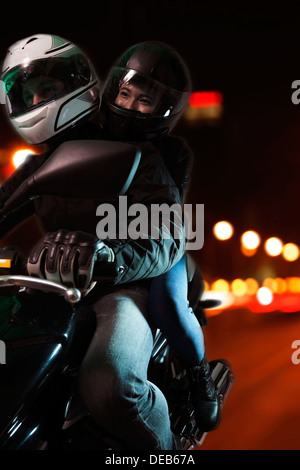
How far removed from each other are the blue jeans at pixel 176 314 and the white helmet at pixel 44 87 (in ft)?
2.47

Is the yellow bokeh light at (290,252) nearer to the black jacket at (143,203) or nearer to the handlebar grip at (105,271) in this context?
the black jacket at (143,203)

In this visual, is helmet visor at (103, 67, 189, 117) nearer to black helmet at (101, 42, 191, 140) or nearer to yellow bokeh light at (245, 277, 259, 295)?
black helmet at (101, 42, 191, 140)

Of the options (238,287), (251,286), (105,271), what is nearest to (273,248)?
(251,286)

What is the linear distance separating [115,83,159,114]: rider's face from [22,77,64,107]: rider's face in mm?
356

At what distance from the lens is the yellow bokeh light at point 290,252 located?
49.3 feet

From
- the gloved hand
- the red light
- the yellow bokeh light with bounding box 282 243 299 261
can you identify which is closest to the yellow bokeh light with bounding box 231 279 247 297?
the yellow bokeh light with bounding box 282 243 299 261

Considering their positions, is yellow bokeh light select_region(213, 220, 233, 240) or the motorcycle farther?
yellow bokeh light select_region(213, 220, 233, 240)

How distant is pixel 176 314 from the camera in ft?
8.56

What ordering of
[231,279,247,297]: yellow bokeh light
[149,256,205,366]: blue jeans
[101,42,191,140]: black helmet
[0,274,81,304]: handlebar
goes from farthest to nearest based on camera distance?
[231,279,247,297]: yellow bokeh light → [101,42,191,140]: black helmet → [149,256,205,366]: blue jeans → [0,274,81,304]: handlebar

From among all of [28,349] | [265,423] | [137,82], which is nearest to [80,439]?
[28,349]

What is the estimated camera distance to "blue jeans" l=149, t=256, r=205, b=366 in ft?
8.36

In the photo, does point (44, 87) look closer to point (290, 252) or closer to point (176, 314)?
point (176, 314)

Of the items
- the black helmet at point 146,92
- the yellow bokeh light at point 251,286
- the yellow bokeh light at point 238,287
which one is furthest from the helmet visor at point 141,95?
the yellow bokeh light at point 251,286
